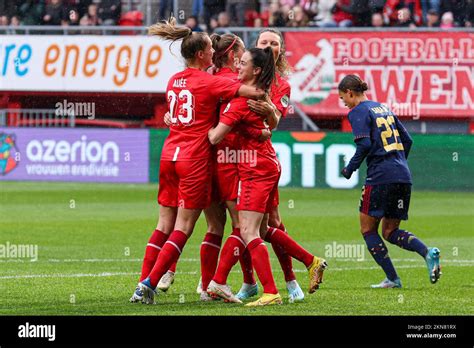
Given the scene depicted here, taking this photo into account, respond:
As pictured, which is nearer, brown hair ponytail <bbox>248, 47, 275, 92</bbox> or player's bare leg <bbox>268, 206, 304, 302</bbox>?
brown hair ponytail <bbox>248, 47, 275, 92</bbox>

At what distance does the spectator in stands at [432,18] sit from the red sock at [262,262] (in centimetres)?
1570

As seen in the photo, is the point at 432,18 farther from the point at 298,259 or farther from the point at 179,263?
the point at 298,259

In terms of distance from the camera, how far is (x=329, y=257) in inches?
524

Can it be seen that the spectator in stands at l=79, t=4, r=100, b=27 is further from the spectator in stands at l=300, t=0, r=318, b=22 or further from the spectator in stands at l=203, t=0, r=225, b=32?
the spectator in stands at l=300, t=0, r=318, b=22

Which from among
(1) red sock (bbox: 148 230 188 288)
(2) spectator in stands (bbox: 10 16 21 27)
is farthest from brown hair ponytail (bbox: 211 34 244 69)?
(2) spectator in stands (bbox: 10 16 21 27)

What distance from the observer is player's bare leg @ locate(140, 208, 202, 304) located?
29.2 feet

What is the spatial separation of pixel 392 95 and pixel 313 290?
14.4 meters

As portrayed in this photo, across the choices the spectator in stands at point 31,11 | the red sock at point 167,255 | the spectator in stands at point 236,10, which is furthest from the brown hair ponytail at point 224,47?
the spectator in stands at point 31,11

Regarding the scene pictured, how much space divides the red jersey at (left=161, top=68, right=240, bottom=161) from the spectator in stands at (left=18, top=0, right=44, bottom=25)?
17884 mm

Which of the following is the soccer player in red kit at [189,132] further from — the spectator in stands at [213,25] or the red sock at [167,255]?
the spectator in stands at [213,25]

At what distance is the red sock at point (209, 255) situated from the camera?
948cm

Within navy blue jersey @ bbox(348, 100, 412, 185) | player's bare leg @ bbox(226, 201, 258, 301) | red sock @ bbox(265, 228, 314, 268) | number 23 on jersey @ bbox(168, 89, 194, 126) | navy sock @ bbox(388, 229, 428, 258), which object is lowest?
player's bare leg @ bbox(226, 201, 258, 301)

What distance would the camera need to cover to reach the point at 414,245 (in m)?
10.4
